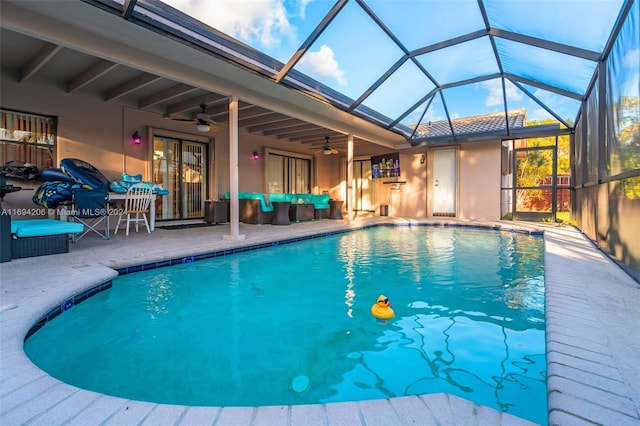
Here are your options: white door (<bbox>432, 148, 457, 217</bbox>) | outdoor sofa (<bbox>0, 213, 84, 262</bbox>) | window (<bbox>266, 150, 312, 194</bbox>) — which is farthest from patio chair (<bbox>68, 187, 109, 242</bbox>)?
white door (<bbox>432, 148, 457, 217</bbox>)

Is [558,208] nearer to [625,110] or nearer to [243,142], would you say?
[625,110]

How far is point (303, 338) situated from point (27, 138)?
6552 mm

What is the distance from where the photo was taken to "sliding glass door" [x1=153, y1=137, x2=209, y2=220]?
315 inches

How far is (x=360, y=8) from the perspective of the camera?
4824mm

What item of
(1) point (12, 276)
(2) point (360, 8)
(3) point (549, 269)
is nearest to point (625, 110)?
(3) point (549, 269)

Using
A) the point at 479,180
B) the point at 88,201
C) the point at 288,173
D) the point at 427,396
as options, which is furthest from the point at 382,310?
the point at 288,173

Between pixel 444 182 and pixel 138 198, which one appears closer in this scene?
pixel 138 198

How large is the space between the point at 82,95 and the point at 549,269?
8.05 m

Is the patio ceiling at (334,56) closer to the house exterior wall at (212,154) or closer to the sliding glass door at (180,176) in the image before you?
the house exterior wall at (212,154)

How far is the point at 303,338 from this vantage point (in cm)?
227

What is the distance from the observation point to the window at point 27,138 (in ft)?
18.4

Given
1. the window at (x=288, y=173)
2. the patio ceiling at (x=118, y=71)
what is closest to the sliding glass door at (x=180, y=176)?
the patio ceiling at (x=118, y=71)

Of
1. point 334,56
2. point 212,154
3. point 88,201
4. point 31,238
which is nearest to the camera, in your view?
point 31,238

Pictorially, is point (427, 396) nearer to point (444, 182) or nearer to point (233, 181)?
point (233, 181)
